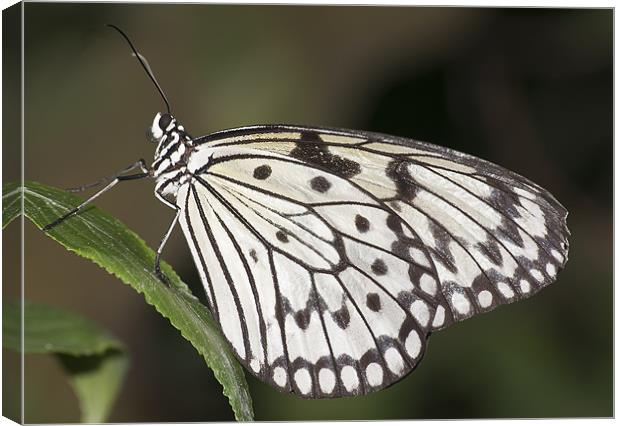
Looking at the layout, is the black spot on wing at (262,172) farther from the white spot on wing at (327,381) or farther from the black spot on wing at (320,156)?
the white spot on wing at (327,381)

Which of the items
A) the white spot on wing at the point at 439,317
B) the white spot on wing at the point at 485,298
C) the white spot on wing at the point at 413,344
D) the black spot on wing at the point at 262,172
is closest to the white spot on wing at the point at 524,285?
the white spot on wing at the point at 485,298

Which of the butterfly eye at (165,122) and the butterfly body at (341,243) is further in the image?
the butterfly eye at (165,122)

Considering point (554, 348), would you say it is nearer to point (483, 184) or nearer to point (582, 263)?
point (582, 263)

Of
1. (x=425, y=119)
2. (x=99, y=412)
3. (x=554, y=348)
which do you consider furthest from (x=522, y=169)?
(x=99, y=412)

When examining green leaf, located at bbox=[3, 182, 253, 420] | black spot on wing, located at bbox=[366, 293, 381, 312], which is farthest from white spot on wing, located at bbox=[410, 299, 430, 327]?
green leaf, located at bbox=[3, 182, 253, 420]

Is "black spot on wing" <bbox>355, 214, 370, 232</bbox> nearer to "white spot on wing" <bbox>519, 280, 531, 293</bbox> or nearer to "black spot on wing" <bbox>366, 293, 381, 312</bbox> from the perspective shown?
"black spot on wing" <bbox>366, 293, 381, 312</bbox>

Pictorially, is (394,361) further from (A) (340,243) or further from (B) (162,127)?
(B) (162,127)
